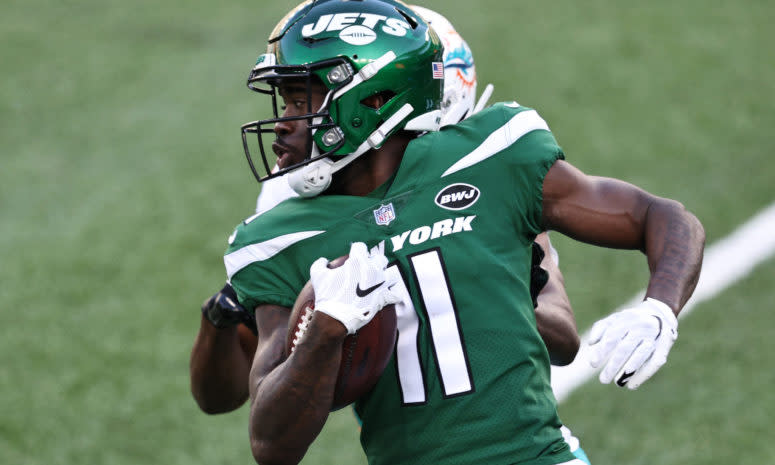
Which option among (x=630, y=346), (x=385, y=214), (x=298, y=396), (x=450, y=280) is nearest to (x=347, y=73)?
(x=385, y=214)

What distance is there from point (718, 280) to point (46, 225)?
213 inches

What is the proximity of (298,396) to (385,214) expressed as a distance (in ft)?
2.07

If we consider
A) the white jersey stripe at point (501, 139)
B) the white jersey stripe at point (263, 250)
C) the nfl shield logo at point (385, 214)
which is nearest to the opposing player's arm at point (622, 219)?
the white jersey stripe at point (501, 139)

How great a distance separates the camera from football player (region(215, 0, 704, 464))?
2848mm

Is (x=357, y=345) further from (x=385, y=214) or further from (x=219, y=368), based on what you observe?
(x=219, y=368)

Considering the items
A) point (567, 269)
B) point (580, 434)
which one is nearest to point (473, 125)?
point (580, 434)

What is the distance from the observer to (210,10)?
13.1 m

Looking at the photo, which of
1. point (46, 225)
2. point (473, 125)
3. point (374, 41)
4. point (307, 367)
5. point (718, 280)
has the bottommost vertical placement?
point (718, 280)

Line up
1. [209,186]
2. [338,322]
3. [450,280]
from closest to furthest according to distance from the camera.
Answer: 1. [338,322]
2. [450,280]
3. [209,186]

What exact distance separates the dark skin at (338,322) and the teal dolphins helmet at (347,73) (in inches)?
2.7

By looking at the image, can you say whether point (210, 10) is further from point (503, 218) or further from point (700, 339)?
point (503, 218)

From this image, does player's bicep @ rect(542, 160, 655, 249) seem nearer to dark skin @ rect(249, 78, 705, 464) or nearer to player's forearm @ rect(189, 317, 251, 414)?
dark skin @ rect(249, 78, 705, 464)

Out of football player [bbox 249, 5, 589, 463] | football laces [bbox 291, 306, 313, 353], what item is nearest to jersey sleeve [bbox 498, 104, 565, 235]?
football player [bbox 249, 5, 589, 463]

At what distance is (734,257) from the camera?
849cm
